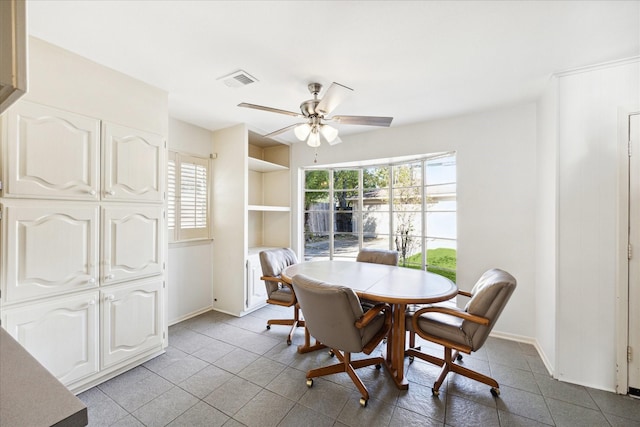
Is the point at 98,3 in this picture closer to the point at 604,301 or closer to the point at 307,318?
the point at 307,318

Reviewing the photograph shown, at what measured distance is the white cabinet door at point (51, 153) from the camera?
174 cm

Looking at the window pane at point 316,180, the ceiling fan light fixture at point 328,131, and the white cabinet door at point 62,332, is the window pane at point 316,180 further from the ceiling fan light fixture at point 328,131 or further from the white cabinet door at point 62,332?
the white cabinet door at point 62,332

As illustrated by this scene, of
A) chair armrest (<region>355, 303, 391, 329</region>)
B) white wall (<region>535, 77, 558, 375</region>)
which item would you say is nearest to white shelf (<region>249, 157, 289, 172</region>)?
chair armrest (<region>355, 303, 391, 329</region>)

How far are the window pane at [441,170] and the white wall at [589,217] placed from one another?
Result: 1.26 metres

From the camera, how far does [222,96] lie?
274 centimetres

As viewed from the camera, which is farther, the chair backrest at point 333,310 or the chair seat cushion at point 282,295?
the chair seat cushion at point 282,295

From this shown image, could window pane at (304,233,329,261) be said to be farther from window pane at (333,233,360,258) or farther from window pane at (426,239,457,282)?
window pane at (426,239,457,282)

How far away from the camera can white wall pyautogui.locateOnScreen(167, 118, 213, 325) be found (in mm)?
3316

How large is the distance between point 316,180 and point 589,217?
135 inches

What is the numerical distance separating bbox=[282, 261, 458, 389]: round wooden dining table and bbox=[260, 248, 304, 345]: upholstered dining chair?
277mm

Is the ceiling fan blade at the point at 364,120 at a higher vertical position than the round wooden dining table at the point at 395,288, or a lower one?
higher

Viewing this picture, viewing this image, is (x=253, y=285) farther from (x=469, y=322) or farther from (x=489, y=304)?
(x=489, y=304)

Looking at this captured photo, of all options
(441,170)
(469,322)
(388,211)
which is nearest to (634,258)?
(469,322)

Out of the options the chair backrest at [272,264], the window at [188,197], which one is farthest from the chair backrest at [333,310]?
the window at [188,197]
